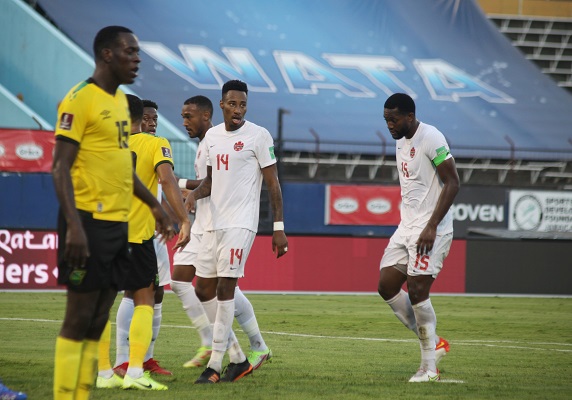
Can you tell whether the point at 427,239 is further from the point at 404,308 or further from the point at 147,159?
the point at 147,159

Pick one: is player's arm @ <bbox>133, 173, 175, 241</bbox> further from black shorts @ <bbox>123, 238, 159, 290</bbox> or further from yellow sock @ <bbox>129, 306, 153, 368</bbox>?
yellow sock @ <bbox>129, 306, 153, 368</bbox>

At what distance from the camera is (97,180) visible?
6.02 m

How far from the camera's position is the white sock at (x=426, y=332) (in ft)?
28.7

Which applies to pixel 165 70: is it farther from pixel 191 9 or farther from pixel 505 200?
pixel 505 200

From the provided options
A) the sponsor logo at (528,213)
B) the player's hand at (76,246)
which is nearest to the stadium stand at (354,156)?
the sponsor logo at (528,213)

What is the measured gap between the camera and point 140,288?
25.7 ft

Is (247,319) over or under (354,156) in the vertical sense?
under

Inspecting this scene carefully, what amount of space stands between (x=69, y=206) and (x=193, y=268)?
4.57 m

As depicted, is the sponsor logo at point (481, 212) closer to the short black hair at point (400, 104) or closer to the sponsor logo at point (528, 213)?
the sponsor logo at point (528, 213)

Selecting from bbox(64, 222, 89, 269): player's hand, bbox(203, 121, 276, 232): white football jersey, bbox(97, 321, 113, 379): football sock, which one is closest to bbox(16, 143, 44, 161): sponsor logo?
bbox(203, 121, 276, 232): white football jersey

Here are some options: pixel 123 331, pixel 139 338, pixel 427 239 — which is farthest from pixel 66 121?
pixel 427 239

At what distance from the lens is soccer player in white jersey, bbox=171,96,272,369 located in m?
9.26

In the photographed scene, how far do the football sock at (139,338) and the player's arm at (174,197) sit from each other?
667 mm

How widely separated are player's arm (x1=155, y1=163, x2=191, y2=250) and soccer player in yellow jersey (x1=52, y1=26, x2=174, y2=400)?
2.03m
